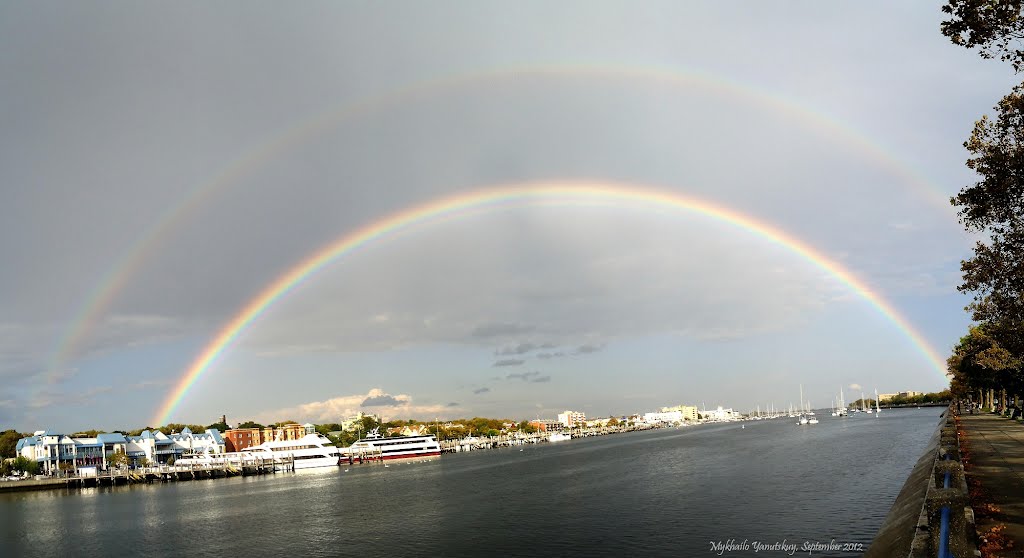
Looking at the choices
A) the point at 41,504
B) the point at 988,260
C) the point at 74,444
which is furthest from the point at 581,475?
the point at 74,444

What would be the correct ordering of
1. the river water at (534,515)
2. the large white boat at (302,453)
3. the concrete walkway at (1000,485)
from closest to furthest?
the concrete walkway at (1000,485) → the river water at (534,515) → the large white boat at (302,453)

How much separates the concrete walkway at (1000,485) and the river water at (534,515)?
22.6 ft

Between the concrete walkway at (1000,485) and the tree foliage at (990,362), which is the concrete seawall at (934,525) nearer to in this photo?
the concrete walkway at (1000,485)

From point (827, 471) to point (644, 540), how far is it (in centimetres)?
3869

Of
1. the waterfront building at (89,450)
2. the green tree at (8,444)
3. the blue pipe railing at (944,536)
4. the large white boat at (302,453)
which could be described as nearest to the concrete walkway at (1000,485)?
the blue pipe railing at (944,536)

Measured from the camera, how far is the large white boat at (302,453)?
180000 mm

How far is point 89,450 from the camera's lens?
180m

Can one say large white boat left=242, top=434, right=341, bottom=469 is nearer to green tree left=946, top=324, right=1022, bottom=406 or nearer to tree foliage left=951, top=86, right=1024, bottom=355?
green tree left=946, top=324, right=1022, bottom=406

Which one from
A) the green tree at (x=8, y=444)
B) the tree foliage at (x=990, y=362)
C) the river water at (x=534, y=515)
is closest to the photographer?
the river water at (x=534, y=515)

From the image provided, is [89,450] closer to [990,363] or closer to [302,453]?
[302,453]

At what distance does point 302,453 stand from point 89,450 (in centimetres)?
6047

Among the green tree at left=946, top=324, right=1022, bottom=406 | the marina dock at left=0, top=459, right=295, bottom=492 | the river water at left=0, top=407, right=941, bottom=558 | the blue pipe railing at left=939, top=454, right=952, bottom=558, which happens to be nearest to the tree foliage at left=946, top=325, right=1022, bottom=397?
the green tree at left=946, top=324, right=1022, bottom=406

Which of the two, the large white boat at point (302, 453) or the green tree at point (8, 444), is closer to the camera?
the large white boat at point (302, 453)

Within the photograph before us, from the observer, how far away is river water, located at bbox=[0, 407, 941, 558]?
3947cm
